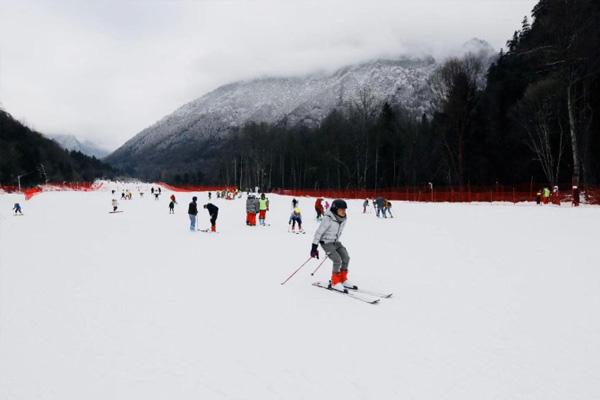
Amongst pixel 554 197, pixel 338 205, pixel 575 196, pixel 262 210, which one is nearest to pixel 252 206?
pixel 262 210

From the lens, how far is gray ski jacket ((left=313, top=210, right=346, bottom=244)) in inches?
265

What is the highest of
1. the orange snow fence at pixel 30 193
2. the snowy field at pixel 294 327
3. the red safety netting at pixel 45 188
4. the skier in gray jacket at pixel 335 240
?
the red safety netting at pixel 45 188

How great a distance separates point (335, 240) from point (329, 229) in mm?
263

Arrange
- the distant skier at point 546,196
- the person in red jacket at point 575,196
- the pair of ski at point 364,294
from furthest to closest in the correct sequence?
the distant skier at point 546,196 → the person in red jacket at point 575,196 → the pair of ski at point 364,294

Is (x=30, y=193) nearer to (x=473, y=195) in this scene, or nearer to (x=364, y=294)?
(x=473, y=195)

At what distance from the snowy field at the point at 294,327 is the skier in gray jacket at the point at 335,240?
458 mm

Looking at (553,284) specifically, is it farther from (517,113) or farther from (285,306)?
(517,113)

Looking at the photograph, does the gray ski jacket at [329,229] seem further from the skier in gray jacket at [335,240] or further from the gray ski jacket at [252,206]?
the gray ski jacket at [252,206]

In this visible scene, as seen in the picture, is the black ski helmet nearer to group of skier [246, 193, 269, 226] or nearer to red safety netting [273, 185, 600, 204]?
group of skier [246, 193, 269, 226]

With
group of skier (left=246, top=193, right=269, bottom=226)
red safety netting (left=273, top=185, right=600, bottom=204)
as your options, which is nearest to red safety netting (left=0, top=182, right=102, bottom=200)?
group of skier (left=246, top=193, right=269, bottom=226)

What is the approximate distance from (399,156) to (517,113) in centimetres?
2911

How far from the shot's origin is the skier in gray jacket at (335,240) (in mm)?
6699

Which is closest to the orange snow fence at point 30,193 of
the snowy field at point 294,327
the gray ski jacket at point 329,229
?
the snowy field at point 294,327

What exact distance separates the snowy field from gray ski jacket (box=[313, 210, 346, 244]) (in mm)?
1044
